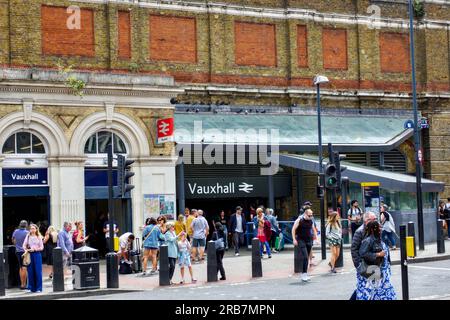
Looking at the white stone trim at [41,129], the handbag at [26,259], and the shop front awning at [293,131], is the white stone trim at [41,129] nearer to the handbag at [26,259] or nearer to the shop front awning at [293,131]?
the shop front awning at [293,131]

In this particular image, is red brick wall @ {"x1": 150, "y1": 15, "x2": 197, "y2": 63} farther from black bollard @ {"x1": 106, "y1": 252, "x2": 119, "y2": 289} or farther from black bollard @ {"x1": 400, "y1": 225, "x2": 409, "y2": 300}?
black bollard @ {"x1": 400, "y1": 225, "x2": 409, "y2": 300}

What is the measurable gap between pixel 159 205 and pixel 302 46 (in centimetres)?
1235

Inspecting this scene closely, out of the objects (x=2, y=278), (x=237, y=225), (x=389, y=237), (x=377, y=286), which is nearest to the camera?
(x=377, y=286)

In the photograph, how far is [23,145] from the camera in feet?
92.3

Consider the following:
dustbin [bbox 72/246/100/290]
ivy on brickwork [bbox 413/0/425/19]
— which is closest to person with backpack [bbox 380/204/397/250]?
dustbin [bbox 72/246/100/290]

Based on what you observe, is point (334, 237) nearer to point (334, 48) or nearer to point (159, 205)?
point (159, 205)

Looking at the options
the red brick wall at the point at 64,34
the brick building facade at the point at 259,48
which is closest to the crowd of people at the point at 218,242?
the brick building facade at the point at 259,48

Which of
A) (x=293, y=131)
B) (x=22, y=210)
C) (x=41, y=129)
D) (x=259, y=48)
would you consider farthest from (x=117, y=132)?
(x=259, y=48)

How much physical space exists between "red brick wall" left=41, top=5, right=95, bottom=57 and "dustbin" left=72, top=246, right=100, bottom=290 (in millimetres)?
14235

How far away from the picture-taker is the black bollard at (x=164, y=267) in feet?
68.2

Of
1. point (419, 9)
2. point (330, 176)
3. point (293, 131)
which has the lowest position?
point (330, 176)

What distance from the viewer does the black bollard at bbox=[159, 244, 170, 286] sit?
2080cm
